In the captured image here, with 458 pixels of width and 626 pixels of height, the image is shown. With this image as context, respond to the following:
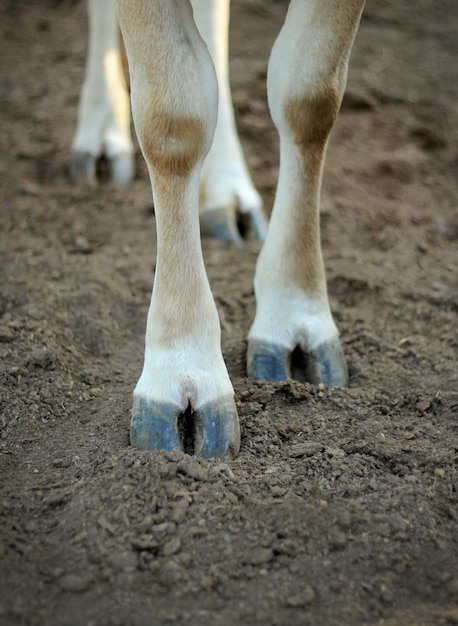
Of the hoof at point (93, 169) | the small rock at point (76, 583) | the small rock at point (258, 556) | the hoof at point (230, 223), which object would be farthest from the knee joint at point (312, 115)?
the hoof at point (93, 169)

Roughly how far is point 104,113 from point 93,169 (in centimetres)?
34

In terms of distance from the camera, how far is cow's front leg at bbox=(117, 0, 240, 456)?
2207 millimetres

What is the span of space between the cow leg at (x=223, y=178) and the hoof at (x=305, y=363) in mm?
1145

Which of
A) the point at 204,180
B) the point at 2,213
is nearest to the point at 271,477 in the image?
the point at 204,180

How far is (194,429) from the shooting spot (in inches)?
88.1

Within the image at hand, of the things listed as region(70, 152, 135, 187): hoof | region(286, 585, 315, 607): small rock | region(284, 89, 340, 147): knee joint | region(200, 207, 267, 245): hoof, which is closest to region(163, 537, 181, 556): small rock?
region(286, 585, 315, 607): small rock

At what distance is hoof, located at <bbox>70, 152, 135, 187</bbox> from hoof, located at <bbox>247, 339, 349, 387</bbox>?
1.83m

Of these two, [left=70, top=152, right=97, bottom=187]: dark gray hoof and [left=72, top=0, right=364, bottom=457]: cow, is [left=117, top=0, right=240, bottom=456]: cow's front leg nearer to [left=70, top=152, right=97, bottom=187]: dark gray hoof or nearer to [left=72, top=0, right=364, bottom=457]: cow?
[left=72, top=0, right=364, bottom=457]: cow

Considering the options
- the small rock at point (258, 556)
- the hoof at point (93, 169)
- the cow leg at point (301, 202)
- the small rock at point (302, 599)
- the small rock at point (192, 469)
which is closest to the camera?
the small rock at point (302, 599)

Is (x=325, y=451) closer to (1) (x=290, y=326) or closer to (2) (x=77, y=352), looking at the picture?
(1) (x=290, y=326)

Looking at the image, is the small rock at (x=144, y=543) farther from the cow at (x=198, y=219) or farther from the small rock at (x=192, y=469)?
the cow at (x=198, y=219)

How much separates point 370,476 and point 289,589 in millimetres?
464

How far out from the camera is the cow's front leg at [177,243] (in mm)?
2207

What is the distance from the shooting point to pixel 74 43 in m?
5.72
